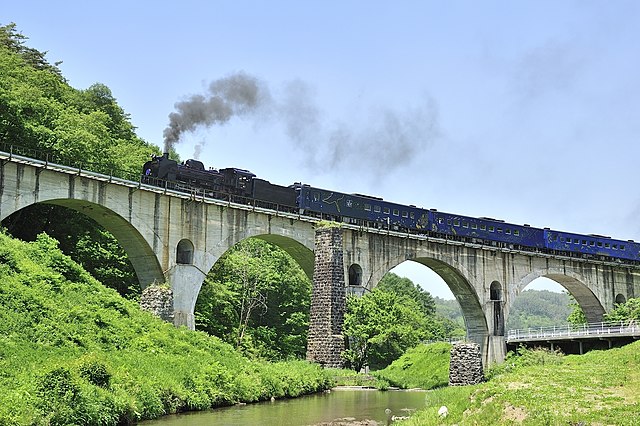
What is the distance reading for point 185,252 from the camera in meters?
36.8

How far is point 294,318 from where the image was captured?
185 ft

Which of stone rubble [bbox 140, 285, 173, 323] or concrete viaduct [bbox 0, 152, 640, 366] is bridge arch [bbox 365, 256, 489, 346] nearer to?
concrete viaduct [bbox 0, 152, 640, 366]

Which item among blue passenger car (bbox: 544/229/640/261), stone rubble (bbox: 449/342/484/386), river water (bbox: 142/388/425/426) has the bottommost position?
river water (bbox: 142/388/425/426)

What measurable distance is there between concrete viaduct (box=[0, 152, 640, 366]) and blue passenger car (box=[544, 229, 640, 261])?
257 cm

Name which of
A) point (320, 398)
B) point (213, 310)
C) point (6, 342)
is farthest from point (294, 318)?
point (6, 342)

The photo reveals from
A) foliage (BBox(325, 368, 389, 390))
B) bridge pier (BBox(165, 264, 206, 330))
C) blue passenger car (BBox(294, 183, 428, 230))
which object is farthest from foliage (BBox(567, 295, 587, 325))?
bridge pier (BBox(165, 264, 206, 330))

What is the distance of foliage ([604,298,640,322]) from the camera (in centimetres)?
4841

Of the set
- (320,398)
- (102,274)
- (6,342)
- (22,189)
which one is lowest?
(320,398)

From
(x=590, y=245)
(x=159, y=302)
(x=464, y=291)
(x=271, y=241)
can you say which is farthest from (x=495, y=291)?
(x=159, y=302)

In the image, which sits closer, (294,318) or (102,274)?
(102,274)

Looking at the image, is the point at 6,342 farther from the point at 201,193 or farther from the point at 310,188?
the point at 310,188

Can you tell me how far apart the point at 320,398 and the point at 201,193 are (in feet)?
43.3

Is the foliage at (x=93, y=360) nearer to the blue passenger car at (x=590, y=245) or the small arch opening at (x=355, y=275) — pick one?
the small arch opening at (x=355, y=275)

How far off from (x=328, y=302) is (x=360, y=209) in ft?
27.4
